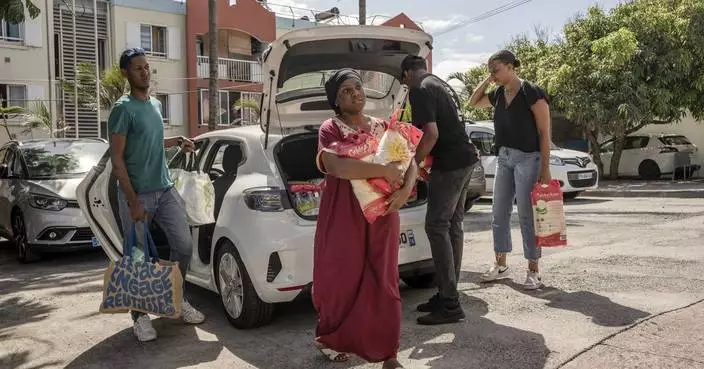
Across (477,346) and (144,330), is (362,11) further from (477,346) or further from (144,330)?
(477,346)

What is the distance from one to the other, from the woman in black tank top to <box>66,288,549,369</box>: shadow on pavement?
2.58ft

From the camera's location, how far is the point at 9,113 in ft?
73.0

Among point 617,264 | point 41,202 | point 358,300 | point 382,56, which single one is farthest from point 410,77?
point 41,202

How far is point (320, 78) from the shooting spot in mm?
5840

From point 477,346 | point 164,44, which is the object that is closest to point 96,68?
point 164,44

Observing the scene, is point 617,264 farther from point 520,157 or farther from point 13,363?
point 13,363

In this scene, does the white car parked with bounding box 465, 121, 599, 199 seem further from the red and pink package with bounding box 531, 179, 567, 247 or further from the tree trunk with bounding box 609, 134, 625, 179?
the red and pink package with bounding box 531, 179, 567, 247

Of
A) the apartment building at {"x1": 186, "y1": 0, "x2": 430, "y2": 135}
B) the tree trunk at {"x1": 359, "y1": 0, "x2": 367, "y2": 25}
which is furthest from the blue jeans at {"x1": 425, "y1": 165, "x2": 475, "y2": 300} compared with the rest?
the apartment building at {"x1": 186, "y1": 0, "x2": 430, "y2": 135}

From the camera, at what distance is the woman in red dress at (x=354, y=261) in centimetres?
353

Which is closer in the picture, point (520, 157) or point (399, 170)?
point (399, 170)

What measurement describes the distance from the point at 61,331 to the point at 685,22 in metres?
17.7

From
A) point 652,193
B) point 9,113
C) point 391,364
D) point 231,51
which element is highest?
point 231,51

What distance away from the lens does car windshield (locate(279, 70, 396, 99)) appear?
563 cm

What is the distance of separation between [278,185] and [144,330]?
4.47ft
